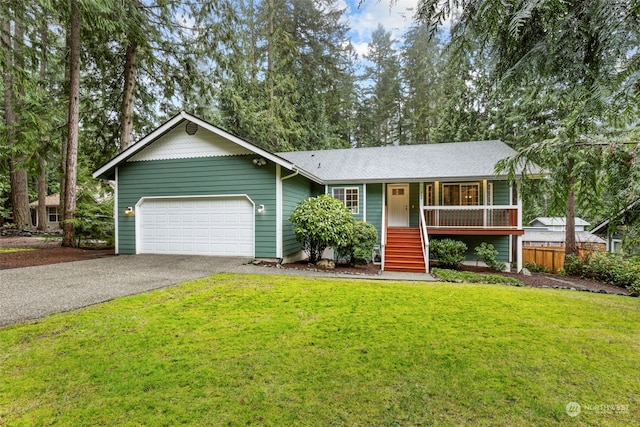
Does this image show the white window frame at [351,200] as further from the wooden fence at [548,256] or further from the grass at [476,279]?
the wooden fence at [548,256]

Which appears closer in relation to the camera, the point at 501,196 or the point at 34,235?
the point at 501,196

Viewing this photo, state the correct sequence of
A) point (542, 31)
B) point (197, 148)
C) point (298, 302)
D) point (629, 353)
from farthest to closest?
point (197, 148)
point (298, 302)
point (629, 353)
point (542, 31)

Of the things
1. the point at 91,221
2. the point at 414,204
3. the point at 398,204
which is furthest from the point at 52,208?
the point at 414,204

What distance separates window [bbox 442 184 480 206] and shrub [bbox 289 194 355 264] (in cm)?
459

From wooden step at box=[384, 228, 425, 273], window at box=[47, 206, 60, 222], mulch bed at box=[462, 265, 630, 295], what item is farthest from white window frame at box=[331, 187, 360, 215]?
window at box=[47, 206, 60, 222]

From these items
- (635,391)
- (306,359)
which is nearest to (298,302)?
(306,359)

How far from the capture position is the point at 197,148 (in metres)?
9.62

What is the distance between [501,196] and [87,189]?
16.3 m

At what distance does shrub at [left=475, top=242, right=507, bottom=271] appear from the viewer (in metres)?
9.62

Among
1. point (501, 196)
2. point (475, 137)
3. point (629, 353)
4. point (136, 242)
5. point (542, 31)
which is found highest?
point (475, 137)

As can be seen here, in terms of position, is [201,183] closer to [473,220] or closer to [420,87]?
[473,220]

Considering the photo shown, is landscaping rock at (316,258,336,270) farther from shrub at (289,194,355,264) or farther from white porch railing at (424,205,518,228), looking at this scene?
white porch railing at (424,205,518,228)

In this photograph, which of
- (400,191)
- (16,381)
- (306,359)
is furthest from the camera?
(400,191)

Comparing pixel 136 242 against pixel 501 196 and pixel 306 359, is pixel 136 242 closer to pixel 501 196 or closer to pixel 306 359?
pixel 306 359
